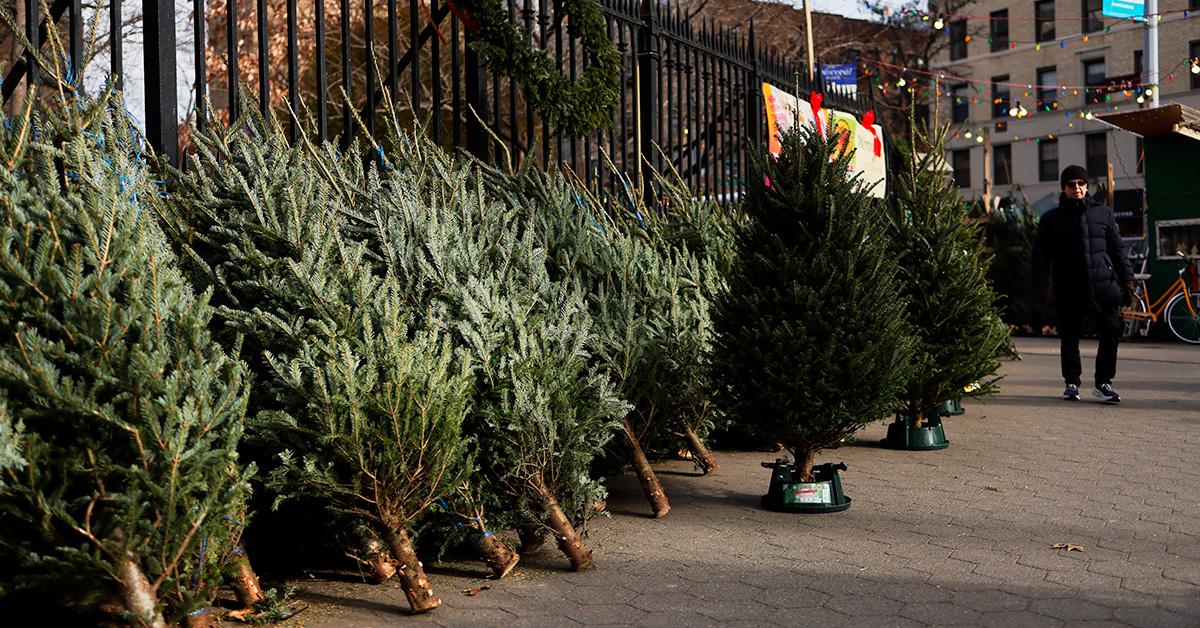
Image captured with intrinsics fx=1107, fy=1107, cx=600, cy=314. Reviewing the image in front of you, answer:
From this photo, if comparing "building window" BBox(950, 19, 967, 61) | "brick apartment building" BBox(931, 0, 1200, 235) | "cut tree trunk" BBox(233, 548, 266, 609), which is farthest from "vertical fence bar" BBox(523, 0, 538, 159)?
"building window" BBox(950, 19, 967, 61)

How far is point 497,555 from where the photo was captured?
14.5 feet

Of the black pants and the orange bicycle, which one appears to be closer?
the black pants

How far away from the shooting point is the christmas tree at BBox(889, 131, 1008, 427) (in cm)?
758

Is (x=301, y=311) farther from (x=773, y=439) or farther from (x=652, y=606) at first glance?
(x=773, y=439)

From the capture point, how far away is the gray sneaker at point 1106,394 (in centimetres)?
999

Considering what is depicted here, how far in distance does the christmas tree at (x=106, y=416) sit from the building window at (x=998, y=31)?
170 feet

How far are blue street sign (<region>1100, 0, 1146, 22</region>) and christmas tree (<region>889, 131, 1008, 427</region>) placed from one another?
13.1m

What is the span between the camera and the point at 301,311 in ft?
13.2

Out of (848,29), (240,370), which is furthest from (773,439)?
(848,29)

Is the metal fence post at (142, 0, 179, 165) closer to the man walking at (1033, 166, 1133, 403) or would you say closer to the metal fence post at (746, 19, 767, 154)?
the metal fence post at (746, 19, 767, 154)

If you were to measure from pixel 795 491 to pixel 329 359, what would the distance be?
2.76 metres

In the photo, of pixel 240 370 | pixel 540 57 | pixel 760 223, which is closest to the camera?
pixel 240 370

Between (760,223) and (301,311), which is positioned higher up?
(760,223)

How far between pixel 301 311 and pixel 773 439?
105 inches
